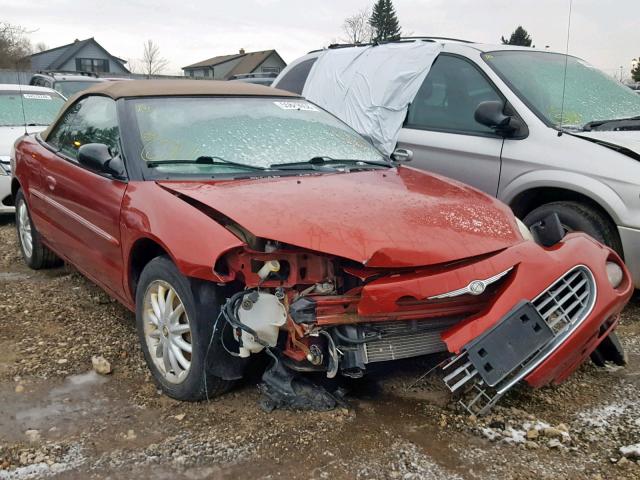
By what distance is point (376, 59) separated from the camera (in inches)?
239

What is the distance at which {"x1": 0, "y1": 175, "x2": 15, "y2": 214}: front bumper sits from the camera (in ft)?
22.1

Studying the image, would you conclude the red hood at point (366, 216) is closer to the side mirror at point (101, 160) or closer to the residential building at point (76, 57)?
the side mirror at point (101, 160)

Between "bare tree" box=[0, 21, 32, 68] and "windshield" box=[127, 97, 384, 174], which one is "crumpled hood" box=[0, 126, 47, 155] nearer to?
"windshield" box=[127, 97, 384, 174]

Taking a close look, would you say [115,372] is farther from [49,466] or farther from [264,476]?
[264,476]

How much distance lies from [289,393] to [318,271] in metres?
0.61

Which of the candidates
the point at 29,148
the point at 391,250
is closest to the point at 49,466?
the point at 391,250

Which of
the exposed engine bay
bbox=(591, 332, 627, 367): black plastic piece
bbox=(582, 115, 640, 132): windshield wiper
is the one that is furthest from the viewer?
bbox=(582, 115, 640, 132): windshield wiper

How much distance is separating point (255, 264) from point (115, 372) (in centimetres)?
127

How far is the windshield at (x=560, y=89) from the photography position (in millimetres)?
4809

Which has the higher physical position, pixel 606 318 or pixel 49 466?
pixel 606 318

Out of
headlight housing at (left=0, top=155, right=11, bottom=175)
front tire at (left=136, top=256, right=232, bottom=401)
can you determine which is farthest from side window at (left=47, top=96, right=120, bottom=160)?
headlight housing at (left=0, top=155, right=11, bottom=175)

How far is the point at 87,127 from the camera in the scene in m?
4.24

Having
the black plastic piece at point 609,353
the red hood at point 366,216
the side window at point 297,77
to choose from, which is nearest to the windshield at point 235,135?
the red hood at point 366,216

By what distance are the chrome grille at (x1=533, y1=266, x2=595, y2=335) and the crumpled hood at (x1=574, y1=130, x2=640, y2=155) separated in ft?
5.53
